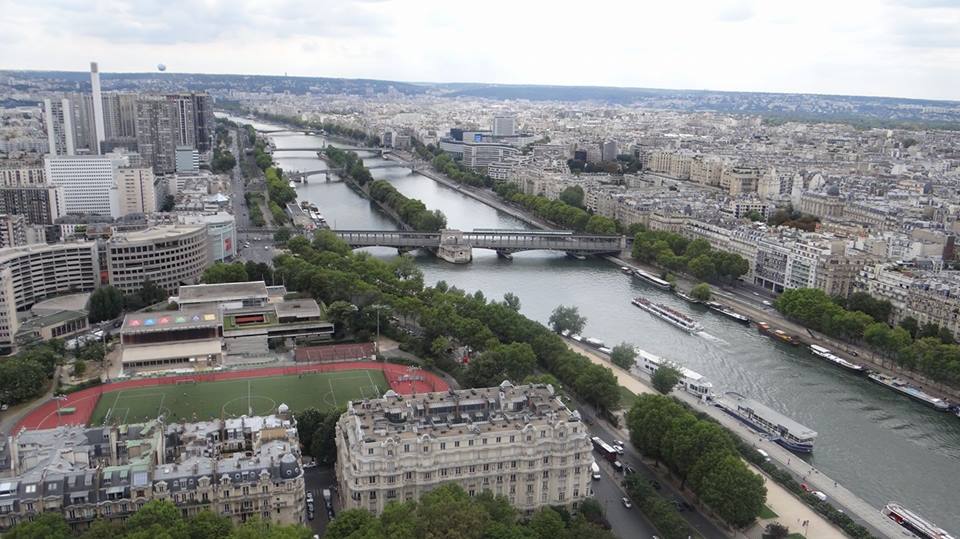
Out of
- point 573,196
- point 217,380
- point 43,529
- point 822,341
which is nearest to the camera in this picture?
point 43,529

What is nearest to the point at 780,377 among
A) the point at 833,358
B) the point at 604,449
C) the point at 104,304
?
the point at 833,358

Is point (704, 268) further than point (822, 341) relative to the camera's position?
Yes

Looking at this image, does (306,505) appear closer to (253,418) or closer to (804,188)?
(253,418)

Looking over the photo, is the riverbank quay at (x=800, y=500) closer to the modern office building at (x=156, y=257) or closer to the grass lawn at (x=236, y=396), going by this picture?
the grass lawn at (x=236, y=396)

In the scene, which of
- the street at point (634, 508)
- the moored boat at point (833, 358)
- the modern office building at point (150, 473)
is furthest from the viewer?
the moored boat at point (833, 358)

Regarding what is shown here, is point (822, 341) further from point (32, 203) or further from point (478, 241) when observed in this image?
point (32, 203)

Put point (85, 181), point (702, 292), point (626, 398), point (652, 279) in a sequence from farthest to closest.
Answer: point (85, 181) < point (652, 279) < point (702, 292) < point (626, 398)

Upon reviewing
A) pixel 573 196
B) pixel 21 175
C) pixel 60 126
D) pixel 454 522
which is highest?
pixel 60 126

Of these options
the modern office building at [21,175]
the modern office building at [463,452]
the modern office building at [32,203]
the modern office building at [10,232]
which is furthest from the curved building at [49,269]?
the modern office building at [463,452]
